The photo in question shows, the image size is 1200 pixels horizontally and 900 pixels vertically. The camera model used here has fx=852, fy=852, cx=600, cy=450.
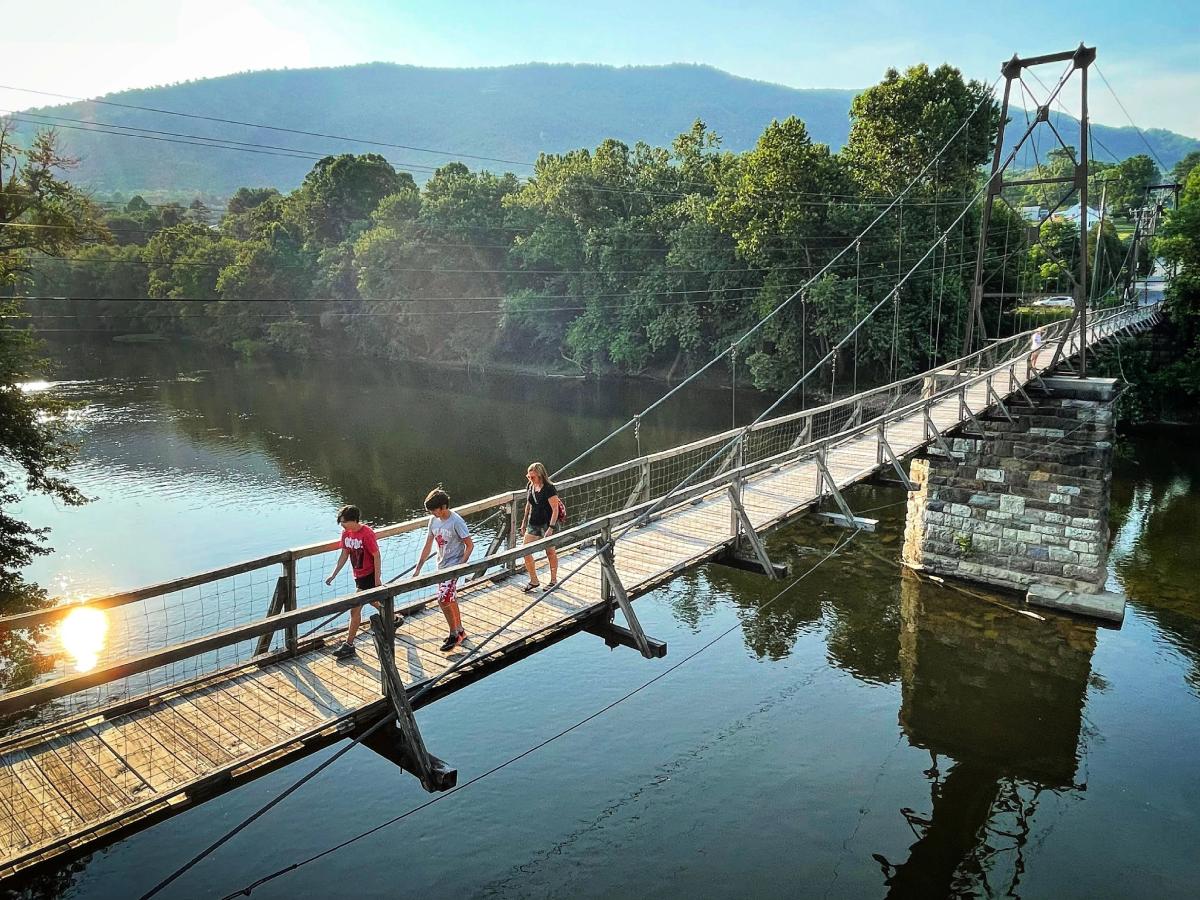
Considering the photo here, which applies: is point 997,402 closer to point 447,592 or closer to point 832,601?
point 832,601

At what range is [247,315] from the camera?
55562 millimetres

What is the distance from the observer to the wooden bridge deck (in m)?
4.63

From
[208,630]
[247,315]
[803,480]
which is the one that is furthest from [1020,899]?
[247,315]

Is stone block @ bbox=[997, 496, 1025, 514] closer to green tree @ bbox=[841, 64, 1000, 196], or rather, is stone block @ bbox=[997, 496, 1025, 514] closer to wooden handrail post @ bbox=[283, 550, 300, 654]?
wooden handrail post @ bbox=[283, 550, 300, 654]

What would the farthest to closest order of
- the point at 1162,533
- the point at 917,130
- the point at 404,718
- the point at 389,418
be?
the point at 389,418
the point at 917,130
the point at 1162,533
the point at 404,718

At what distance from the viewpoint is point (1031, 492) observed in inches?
579

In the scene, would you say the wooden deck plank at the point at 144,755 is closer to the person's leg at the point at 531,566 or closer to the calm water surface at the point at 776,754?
the person's leg at the point at 531,566

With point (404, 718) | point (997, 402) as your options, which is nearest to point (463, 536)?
point (404, 718)

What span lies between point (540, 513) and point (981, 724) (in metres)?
7.67

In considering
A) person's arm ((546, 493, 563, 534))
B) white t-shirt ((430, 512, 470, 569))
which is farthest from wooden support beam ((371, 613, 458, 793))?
person's arm ((546, 493, 563, 534))

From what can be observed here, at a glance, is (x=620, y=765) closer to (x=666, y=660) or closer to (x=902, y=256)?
(x=666, y=660)

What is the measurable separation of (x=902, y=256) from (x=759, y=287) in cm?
593

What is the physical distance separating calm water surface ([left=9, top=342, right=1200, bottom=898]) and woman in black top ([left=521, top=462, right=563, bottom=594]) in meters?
3.21

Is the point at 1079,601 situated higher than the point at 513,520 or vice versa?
the point at 513,520
